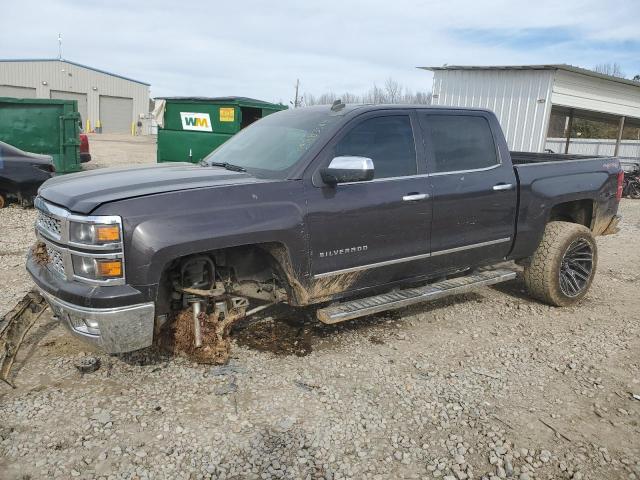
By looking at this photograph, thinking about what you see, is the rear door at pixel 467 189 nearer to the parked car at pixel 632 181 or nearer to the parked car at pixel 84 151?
the parked car at pixel 84 151

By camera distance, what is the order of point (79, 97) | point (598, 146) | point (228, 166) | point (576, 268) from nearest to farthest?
point (228, 166) < point (576, 268) < point (598, 146) < point (79, 97)

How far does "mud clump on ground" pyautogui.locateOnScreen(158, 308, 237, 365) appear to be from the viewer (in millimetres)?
3689

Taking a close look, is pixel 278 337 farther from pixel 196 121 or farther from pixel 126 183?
pixel 196 121

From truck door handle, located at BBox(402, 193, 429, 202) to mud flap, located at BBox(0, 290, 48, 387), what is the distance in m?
2.75

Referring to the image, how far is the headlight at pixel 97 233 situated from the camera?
3039 mm

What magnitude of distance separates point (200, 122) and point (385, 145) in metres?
9.15

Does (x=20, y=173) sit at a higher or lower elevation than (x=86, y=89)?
lower

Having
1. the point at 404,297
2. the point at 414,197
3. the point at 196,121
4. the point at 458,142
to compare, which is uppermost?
the point at 196,121

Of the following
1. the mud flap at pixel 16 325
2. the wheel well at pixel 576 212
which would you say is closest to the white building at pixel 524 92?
the wheel well at pixel 576 212

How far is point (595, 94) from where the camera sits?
1683 cm

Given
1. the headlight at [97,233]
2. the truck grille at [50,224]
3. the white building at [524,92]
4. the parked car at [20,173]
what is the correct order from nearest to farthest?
the headlight at [97,233]
the truck grille at [50,224]
the parked car at [20,173]
the white building at [524,92]

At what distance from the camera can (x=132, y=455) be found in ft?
9.49

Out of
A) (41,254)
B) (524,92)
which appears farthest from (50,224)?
(524,92)

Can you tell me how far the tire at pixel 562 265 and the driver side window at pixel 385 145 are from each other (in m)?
1.92
